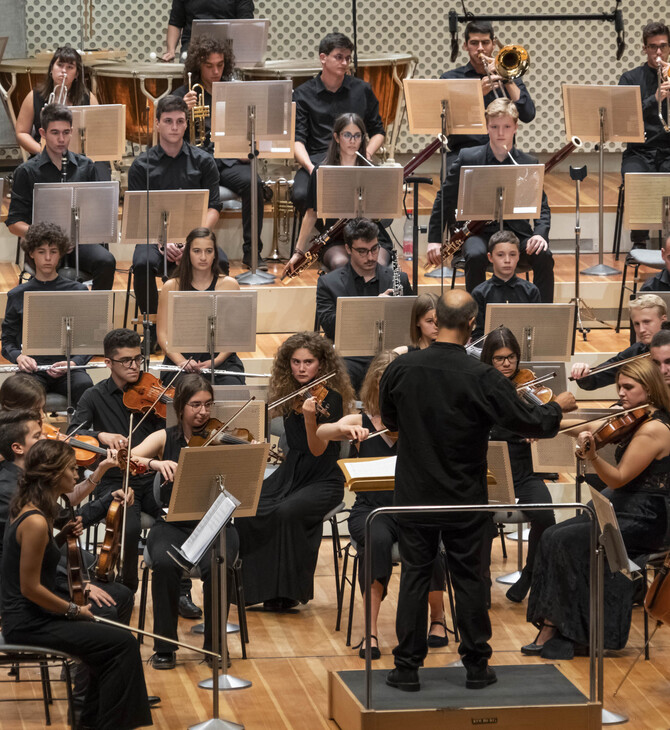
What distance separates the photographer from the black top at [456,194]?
6805 millimetres

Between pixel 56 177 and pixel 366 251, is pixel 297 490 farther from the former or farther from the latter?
pixel 56 177

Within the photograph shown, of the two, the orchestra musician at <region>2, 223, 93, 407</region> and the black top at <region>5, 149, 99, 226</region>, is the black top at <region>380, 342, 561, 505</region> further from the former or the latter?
the black top at <region>5, 149, 99, 226</region>

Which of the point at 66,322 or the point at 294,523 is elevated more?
the point at 66,322

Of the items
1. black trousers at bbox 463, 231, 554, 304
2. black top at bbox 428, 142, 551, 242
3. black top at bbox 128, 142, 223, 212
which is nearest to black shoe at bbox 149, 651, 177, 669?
black trousers at bbox 463, 231, 554, 304

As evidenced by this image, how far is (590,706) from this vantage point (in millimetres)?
3830

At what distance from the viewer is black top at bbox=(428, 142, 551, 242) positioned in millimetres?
6805

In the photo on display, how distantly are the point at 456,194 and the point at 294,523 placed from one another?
2.63 metres

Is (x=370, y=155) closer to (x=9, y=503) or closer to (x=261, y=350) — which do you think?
(x=261, y=350)

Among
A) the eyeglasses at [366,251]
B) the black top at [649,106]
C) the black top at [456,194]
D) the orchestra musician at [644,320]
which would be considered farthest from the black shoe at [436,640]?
the black top at [649,106]

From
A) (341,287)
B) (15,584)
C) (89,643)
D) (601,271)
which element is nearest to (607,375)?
(341,287)

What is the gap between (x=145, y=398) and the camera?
514 cm

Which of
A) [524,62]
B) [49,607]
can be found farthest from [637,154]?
[49,607]

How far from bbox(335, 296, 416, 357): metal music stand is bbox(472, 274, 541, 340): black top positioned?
0.53 m

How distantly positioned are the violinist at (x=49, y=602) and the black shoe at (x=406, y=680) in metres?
0.75
